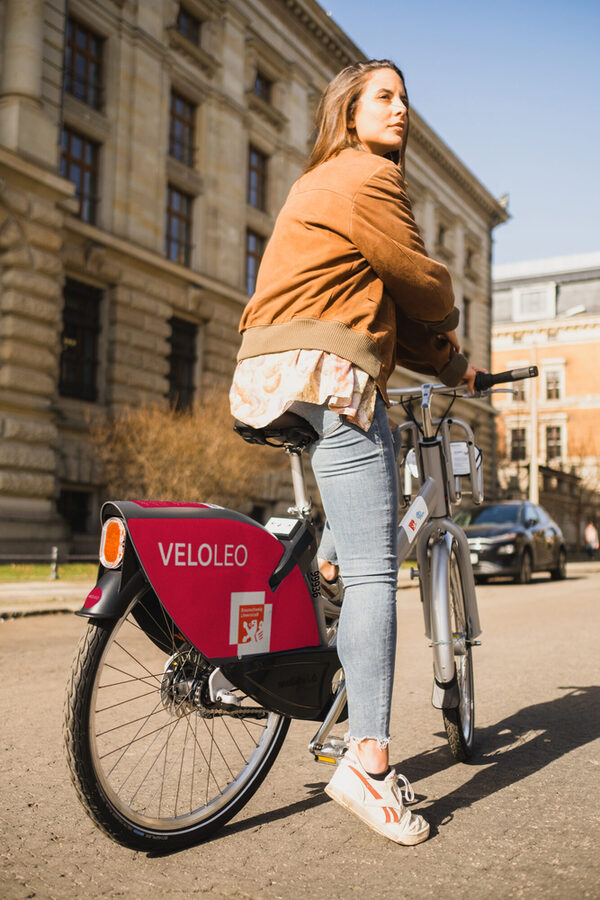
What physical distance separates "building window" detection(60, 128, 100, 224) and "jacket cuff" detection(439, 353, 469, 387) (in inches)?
725

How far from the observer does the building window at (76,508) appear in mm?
18641

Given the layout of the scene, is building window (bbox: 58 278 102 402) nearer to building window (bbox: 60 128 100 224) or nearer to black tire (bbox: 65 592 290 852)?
building window (bbox: 60 128 100 224)

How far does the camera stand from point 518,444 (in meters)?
53.7

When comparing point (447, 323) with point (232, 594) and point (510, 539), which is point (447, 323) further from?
point (510, 539)

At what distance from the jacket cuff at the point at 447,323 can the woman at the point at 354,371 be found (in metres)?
0.13

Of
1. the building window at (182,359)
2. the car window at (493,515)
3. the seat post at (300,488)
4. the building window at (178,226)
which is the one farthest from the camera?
the building window at (178,226)

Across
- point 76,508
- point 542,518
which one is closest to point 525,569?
point 542,518

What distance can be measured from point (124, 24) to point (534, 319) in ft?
158

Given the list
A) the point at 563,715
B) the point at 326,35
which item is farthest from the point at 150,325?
the point at 563,715

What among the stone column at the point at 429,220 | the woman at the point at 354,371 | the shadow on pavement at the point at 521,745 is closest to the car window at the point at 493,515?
the shadow on pavement at the point at 521,745

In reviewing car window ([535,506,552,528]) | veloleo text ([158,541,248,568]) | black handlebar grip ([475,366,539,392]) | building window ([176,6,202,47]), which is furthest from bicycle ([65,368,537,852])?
building window ([176,6,202,47])

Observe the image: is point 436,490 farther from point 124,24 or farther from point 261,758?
point 124,24

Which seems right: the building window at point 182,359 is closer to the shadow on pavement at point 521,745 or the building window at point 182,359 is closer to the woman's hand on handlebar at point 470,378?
the shadow on pavement at point 521,745

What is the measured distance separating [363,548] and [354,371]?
1.61 ft
